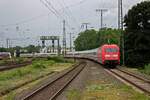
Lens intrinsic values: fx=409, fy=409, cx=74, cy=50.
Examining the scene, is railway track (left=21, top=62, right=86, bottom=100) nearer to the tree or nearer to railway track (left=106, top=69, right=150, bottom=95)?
railway track (left=106, top=69, right=150, bottom=95)

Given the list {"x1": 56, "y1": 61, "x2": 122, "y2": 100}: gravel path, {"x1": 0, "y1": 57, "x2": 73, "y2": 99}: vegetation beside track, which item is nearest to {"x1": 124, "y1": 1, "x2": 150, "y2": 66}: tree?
{"x1": 0, "y1": 57, "x2": 73, "y2": 99}: vegetation beside track

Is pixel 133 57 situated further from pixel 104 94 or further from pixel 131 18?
pixel 104 94

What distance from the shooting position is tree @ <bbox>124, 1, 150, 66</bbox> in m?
66.9

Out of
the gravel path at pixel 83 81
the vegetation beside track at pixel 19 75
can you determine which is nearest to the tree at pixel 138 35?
the vegetation beside track at pixel 19 75

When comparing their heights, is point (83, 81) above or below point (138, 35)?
below

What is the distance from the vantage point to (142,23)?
71500 mm

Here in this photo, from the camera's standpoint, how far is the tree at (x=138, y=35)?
2633 inches

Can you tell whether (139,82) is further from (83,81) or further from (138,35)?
(138,35)

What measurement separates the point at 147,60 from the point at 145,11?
9.58 meters

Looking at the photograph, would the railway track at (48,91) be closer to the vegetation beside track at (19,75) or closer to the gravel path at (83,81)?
the gravel path at (83,81)

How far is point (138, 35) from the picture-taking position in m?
68.3

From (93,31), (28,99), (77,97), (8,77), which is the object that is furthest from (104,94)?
(93,31)

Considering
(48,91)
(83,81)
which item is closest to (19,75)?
(83,81)

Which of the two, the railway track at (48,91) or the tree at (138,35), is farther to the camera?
the tree at (138,35)
